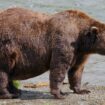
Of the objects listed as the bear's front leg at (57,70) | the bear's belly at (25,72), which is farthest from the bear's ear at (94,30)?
the bear's belly at (25,72)

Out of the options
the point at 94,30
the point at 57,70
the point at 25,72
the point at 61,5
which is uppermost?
the point at 94,30

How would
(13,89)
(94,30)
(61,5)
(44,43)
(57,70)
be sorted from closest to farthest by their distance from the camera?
(57,70) < (44,43) < (94,30) < (13,89) < (61,5)

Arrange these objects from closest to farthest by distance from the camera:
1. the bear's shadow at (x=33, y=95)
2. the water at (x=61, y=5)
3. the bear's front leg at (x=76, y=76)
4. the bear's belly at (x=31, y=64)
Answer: the bear's belly at (x=31, y=64)
the bear's shadow at (x=33, y=95)
the bear's front leg at (x=76, y=76)
the water at (x=61, y=5)

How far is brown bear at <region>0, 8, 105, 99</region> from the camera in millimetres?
10664

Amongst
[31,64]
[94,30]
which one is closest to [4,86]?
[31,64]

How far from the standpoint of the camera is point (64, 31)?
10664 mm

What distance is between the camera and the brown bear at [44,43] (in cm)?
1066

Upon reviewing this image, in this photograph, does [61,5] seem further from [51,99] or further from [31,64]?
[51,99]

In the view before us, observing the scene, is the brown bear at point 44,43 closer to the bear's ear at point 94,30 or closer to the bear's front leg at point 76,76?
the bear's ear at point 94,30

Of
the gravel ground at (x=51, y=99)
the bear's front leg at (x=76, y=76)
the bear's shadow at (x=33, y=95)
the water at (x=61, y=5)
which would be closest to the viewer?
the gravel ground at (x=51, y=99)

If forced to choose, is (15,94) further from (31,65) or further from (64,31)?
(64,31)

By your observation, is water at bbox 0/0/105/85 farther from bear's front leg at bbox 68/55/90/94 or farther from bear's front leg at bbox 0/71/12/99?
bear's front leg at bbox 0/71/12/99

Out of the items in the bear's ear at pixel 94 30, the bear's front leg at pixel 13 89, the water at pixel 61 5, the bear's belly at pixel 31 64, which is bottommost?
the water at pixel 61 5

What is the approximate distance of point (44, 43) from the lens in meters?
10.8
